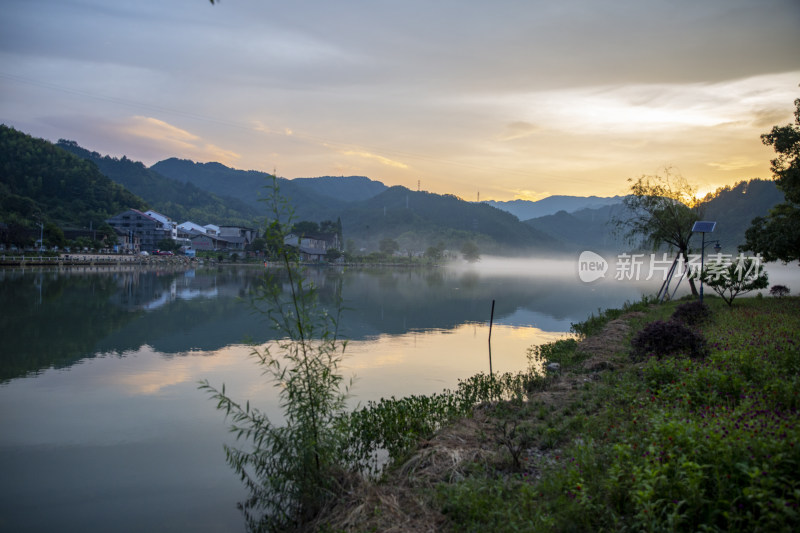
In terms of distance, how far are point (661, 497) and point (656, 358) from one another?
6.71 m

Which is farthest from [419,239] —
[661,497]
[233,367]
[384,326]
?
[661,497]

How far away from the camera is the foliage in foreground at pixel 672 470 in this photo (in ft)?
13.6

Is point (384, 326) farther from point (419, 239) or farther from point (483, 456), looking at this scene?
point (419, 239)

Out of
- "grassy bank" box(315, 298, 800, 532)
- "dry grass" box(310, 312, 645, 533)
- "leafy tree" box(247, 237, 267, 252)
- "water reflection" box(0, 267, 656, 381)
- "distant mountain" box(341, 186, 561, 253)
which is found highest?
"distant mountain" box(341, 186, 561, 253)

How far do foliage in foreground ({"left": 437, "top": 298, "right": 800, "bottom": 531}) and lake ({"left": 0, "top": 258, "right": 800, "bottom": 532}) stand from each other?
3.92m

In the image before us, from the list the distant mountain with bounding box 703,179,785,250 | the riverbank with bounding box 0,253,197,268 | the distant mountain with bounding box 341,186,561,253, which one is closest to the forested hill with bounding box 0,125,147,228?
the riverbank with bounding box 0,253,197,268

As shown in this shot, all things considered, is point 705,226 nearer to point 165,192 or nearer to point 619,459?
point 619,459

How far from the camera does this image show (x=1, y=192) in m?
83.3

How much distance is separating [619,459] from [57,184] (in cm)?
12260

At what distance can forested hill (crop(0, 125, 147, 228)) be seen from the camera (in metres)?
93.5

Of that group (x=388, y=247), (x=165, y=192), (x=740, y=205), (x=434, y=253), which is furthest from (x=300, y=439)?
(x=165, y=192)

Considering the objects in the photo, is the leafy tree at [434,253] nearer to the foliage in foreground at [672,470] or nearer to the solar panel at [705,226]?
the solar panel at [705,226]

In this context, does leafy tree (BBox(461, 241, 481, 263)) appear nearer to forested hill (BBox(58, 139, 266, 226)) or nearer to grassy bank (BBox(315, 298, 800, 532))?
forested hill (BBox(58, 139, 266, 226))

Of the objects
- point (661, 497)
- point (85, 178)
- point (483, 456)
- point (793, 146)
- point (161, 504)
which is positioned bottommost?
point (161, 504)
